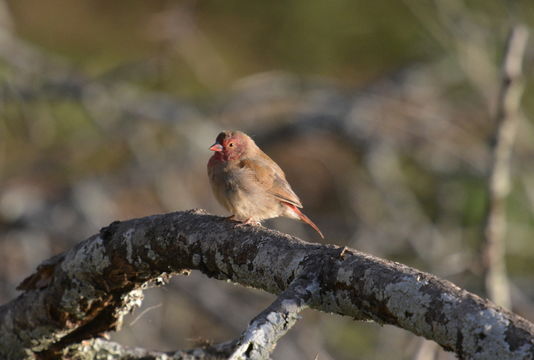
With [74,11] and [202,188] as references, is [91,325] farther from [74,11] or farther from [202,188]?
[74,11]

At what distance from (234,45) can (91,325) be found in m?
11.0

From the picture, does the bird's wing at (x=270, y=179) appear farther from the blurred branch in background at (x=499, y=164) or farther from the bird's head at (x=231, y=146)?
the blurred branch in background at (x=499, y=164)

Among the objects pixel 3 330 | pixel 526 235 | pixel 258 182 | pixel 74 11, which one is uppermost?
pixel 74 11

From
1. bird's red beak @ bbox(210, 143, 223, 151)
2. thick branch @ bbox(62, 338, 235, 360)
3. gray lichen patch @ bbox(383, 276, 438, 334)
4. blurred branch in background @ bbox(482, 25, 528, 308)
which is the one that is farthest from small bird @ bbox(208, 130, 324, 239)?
gray lichen patch @ bbox(383, 276, 438, 334)

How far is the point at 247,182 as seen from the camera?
4.07 m

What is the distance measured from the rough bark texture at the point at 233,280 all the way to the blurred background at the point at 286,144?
2305 millimetres

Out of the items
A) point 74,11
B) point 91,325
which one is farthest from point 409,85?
point 74,11

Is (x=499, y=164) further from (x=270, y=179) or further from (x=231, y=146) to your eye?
(x=231, y=146)

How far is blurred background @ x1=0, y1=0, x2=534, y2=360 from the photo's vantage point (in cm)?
729

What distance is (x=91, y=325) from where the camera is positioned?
3.47m

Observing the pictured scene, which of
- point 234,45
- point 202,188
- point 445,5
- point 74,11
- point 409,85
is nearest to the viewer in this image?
point 445,5

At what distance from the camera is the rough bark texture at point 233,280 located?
2025 mm

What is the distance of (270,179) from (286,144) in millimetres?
4530

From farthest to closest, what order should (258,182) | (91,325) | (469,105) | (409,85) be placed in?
(469,105) → (409,85) → (258,182) → (91,325)
